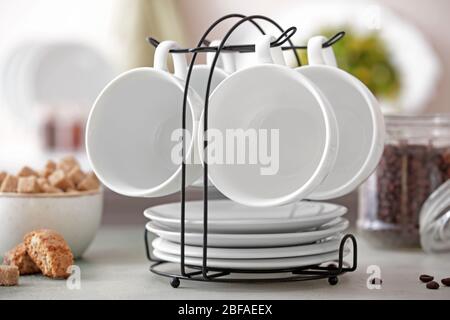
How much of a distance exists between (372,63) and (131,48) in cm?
96

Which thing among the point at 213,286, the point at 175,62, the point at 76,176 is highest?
the point at 175,62

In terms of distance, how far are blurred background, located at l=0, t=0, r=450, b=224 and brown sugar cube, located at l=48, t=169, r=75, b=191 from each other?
2001mm

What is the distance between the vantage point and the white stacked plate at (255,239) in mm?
936

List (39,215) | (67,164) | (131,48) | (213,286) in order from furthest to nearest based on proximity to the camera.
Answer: (131,48) < (67,164) < (39,215) < (213,286)

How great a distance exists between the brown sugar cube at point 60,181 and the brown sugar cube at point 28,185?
0.10 feet

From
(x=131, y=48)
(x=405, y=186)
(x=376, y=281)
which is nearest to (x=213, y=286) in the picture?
(x=376, y=281)

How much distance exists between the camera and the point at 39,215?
115 centimetres

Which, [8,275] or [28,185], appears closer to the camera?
[8,275]

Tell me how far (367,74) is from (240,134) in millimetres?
2300

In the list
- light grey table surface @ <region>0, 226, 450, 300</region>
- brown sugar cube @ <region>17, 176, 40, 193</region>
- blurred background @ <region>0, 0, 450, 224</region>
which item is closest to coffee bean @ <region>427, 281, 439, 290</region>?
light grey table surface @ <region>0, 226, 450, 300</region>

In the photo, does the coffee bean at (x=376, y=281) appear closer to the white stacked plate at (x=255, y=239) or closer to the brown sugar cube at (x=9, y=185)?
the white stacked plate at (x=255, y=239)

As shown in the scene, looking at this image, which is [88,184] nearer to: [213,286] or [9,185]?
[9,185]

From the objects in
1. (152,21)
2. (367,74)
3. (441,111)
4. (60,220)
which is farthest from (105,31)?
(60,220)
